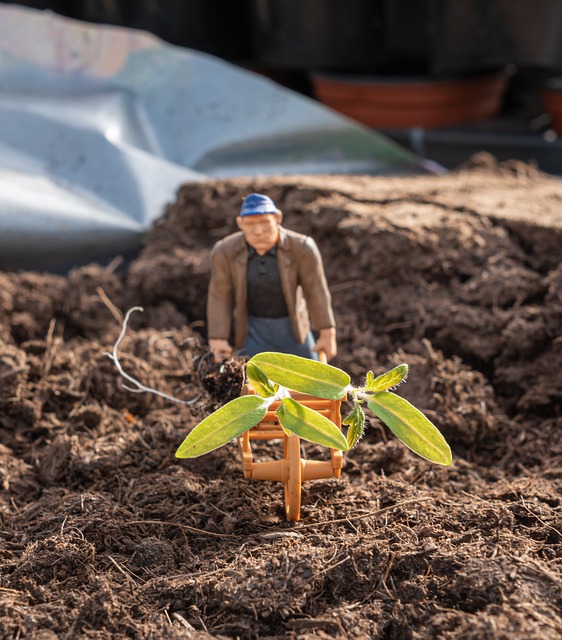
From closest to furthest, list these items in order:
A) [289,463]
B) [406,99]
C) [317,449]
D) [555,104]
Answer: [289,463]
[317,449]
[555,104]
[406,99]

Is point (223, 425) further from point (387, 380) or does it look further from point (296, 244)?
point (296, 244)

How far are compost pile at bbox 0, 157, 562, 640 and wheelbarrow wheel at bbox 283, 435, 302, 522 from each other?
4 centimetres

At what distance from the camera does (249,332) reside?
168 centimetres

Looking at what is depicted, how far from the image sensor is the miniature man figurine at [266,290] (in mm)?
1560

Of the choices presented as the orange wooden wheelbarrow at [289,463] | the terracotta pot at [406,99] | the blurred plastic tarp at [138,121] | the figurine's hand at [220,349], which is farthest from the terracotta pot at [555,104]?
the orange wooden wheelbarrow at [289,463]

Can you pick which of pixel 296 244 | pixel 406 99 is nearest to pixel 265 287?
pixel 296 244

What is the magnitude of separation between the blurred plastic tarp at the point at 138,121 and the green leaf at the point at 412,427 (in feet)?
4.73

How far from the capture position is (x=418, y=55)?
3.93 m

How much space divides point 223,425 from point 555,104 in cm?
274

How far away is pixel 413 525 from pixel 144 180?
157cm

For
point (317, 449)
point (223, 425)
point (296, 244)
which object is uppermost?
point (296, 244)

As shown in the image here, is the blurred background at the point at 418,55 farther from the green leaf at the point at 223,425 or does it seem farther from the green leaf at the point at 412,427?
the green leaf at the point at 223,425

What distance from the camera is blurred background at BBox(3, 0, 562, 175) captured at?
336 centimetres

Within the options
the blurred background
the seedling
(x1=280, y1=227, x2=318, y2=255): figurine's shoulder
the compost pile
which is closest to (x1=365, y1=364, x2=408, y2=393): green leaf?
the seedling
